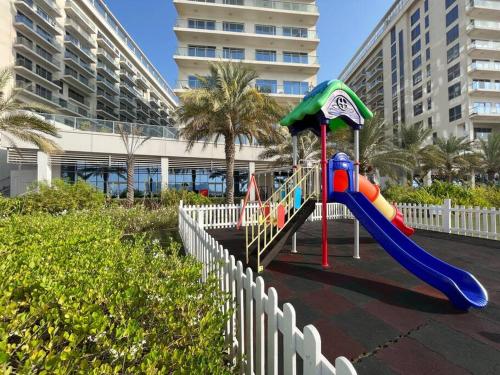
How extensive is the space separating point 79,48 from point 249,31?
27.6 m

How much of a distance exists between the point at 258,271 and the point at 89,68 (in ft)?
172

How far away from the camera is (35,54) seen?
3406 centimetres

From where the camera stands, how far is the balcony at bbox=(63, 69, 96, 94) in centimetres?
3967

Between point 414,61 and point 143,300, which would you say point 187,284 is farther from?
point 414,61

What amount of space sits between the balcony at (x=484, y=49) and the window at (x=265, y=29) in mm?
26127

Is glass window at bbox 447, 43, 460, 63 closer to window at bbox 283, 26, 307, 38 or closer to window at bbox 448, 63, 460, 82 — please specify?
window at bbox 448, 63, 460, 82


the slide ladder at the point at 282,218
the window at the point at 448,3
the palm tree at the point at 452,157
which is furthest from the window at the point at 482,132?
the slide ladder at the point at 282,218

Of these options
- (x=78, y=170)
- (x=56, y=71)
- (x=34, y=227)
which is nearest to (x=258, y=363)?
(x=34, y=227)

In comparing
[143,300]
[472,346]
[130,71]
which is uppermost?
[130,71]

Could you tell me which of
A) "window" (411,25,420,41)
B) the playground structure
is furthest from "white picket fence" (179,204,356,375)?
"window" (411,25,420,41)

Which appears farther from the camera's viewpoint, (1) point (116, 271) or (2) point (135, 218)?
(2) point (135, 218)

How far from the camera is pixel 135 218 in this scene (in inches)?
447

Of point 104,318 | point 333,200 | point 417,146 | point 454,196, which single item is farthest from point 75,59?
point 104,318

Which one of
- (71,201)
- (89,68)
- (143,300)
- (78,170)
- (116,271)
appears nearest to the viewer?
(143,300)
